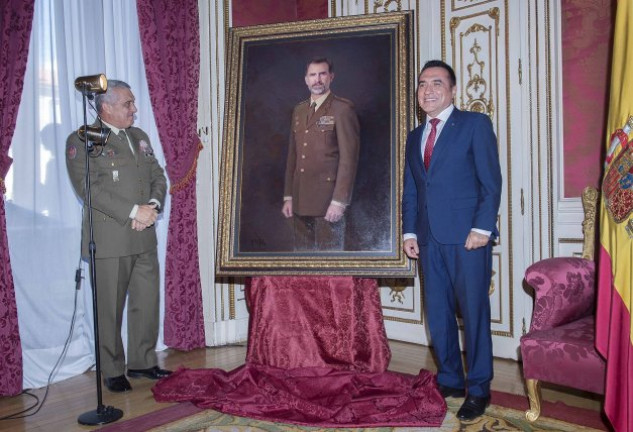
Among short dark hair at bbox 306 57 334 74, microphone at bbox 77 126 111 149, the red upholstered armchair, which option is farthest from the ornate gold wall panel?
microphone at bbox 77 126 111 149

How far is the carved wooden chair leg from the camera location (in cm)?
269

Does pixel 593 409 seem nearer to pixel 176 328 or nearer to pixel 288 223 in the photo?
pixel 288 223

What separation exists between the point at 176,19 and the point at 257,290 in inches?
83.5

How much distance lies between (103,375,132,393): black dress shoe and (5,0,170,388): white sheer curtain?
46cm

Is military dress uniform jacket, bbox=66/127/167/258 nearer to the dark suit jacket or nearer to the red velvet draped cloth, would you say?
the red velvet draped cloth

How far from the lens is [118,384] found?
130 inches

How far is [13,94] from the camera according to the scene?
324cm

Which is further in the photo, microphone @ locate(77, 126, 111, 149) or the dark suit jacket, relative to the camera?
microphone @ locate(77, 126, 111, 149)

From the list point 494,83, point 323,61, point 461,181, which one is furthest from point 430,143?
point 494,83

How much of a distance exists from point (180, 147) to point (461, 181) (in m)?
2.20

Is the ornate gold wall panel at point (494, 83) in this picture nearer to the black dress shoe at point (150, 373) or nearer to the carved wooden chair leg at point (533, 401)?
the carved wooden chair leg at point (533, 401)

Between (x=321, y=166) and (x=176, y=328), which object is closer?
(x=321, y=166)

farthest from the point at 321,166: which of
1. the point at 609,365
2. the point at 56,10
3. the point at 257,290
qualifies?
the point at 56,10

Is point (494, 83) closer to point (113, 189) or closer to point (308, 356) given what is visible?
point (308, 356)
